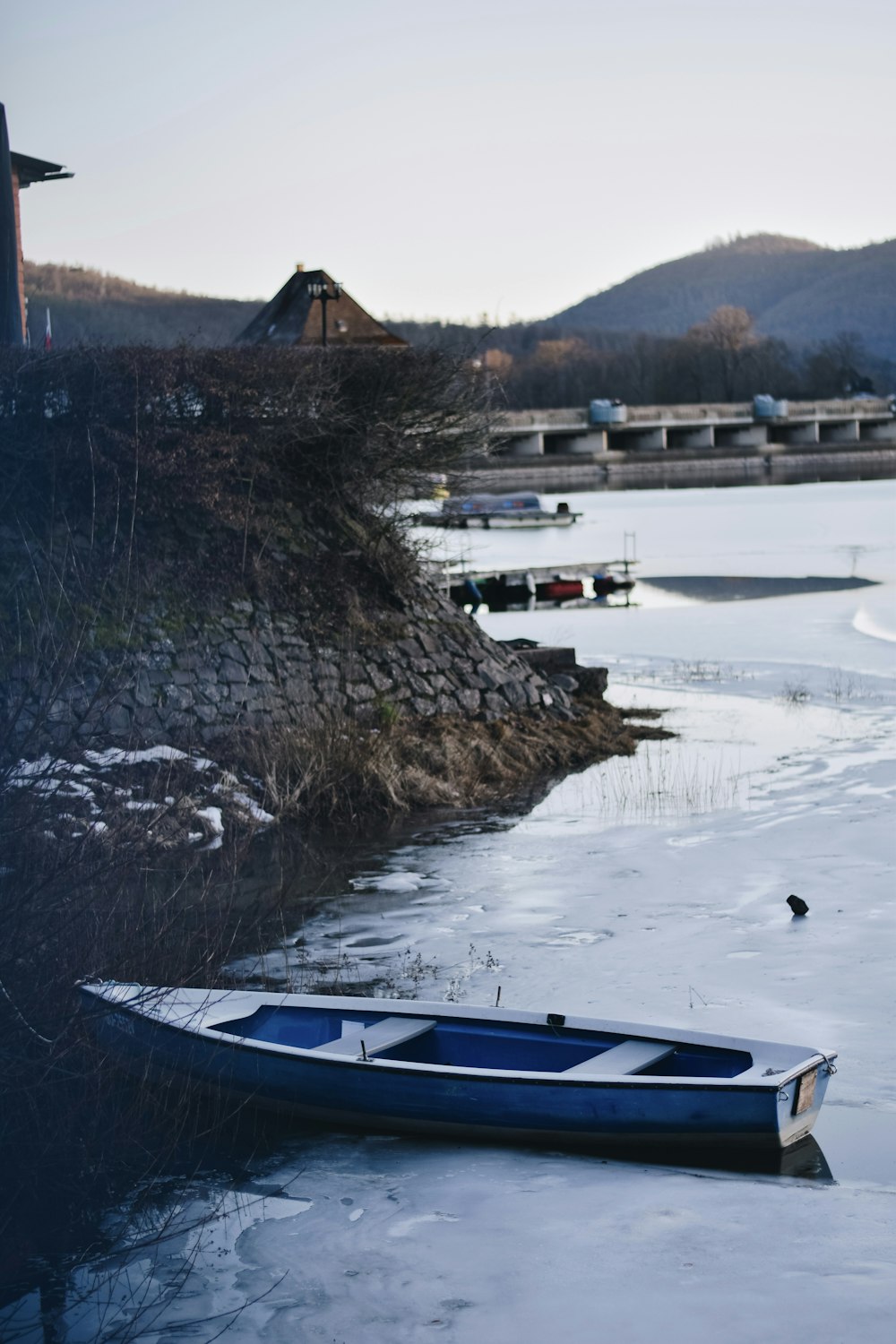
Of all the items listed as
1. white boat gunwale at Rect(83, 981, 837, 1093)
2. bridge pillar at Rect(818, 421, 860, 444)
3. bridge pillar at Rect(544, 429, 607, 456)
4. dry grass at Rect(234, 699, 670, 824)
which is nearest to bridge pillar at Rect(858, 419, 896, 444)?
bridge pillar at Rect(818, 421, 860, 444)

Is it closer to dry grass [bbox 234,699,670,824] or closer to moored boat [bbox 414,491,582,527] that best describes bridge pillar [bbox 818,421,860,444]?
moored boat [bbox 414,491,582,527]

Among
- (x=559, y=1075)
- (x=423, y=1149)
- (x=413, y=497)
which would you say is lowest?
(x=423, y=1149)

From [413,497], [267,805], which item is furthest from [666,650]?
[267,805]

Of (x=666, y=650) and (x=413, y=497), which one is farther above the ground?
(x=413, y=497)

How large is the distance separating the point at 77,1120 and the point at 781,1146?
308 centimetres

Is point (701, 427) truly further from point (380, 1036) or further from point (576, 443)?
point (380, 1036)

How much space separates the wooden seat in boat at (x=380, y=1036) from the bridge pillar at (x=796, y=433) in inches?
5118

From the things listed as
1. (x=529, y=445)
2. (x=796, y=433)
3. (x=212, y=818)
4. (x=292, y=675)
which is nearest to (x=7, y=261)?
(x=292, y=675)

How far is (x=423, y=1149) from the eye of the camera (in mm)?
7434

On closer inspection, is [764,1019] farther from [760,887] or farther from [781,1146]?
[760,887]

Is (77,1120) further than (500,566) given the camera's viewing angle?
No

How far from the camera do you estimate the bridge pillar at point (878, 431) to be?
13875 cm

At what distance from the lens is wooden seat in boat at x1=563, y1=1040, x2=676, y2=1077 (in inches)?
284

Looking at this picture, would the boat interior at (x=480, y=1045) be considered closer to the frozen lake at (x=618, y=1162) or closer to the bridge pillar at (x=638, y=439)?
the frozen lake at (x=618, y=1162)
